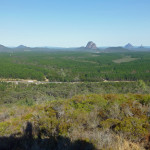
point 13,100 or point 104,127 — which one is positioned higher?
point 104,127

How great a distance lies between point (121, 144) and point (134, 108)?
3.28 metres

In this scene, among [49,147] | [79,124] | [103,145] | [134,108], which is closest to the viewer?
[103,145]

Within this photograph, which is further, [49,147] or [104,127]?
[104,127]

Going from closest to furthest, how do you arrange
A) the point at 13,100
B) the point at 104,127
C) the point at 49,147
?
the point at 49,147 → the point at 104,127 → the point at 13,100

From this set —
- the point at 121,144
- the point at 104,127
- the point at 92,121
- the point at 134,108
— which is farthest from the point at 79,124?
the point at 134,108

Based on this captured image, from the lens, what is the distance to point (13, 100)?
893 inches

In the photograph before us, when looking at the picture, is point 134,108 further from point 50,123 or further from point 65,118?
point 50,123

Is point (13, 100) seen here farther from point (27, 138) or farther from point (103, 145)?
point (103, 145)

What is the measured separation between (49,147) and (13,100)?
19.5 metres

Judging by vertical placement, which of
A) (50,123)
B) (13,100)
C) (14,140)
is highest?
(50,123)

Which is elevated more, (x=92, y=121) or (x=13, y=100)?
(x=92, y=121)

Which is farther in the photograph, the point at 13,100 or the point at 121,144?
the point at 13,100

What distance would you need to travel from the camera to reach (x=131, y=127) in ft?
17.8

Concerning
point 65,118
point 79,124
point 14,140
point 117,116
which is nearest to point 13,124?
point 14,140
